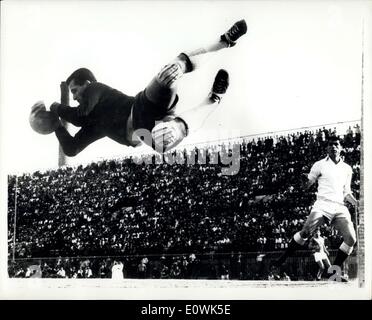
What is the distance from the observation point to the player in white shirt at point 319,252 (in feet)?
31.0

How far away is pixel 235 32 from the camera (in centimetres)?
975

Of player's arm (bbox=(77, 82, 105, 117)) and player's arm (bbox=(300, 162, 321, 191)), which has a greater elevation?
player's arm (bbox=(77, 82, 105, 117))

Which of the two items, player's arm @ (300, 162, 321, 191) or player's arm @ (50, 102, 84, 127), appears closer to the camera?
player's arm @ (300, 162, 321, 191)

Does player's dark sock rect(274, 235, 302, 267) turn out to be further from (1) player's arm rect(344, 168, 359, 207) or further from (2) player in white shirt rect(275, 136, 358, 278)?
(1) player's arm rect(344, 168, 359, 207)

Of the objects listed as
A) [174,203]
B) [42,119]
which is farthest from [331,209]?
[42,119]

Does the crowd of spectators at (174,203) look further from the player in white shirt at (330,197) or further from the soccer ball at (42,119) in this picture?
the soccer ball at (42,119)

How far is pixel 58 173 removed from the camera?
1048cm

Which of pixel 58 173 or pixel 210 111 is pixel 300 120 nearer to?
pixel 210 111

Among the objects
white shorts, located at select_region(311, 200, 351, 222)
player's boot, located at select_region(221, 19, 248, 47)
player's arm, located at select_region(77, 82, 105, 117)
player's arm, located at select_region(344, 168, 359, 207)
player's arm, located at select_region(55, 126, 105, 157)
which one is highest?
player's boot, located at select_region(221, 19, 248, 47)

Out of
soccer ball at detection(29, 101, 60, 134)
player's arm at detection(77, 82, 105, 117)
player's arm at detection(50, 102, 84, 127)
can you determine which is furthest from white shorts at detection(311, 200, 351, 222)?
soccer ball at detection(29, 101, 60, 134)

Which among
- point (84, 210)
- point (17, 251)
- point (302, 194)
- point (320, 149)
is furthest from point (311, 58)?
point (17, 251)

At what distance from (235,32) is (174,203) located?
2747 mm

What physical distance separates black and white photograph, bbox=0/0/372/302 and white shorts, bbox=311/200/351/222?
0.07 ft

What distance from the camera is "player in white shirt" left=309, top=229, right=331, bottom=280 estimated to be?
9438 mm
